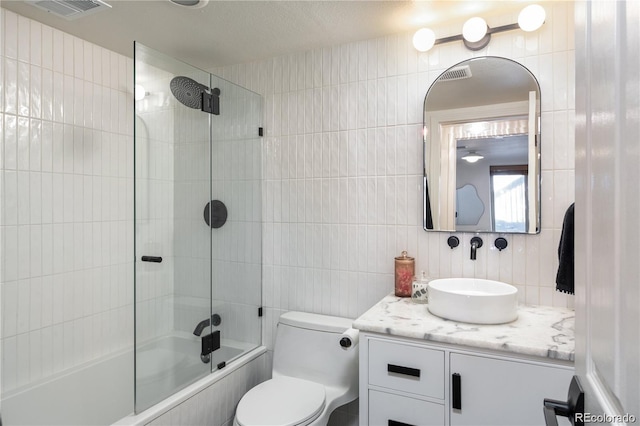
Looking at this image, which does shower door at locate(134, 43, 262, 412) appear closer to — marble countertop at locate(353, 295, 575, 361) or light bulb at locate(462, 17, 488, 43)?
marble countertop at locate(353, 295, 575, 361)

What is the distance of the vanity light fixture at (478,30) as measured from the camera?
1.58 metres

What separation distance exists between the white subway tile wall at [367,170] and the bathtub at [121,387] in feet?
1.68

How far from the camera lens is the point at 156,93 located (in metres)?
1.66

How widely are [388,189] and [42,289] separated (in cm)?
183

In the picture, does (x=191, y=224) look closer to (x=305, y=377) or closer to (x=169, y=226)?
(x=169, y=226)

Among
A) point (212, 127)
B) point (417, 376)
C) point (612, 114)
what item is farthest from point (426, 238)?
point (612, 114)

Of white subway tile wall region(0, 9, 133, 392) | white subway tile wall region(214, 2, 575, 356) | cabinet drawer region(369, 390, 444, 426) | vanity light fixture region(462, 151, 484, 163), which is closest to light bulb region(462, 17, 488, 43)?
white subway tile wall region(214, 2, 575, 356)

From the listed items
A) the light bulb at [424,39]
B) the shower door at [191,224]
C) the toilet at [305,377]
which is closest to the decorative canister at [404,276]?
the toilet at [305,377]

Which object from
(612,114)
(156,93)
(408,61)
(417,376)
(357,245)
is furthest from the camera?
(357,245)

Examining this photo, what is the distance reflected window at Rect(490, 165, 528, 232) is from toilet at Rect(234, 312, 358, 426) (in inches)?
34.8

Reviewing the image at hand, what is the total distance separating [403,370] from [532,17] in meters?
1.55

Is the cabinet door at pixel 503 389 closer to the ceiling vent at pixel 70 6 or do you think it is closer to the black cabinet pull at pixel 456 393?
the black cabinet pull at pixel 456 393

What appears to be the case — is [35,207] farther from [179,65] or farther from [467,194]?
[467,194]

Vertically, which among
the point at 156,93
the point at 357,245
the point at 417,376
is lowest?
the point at 417,376
